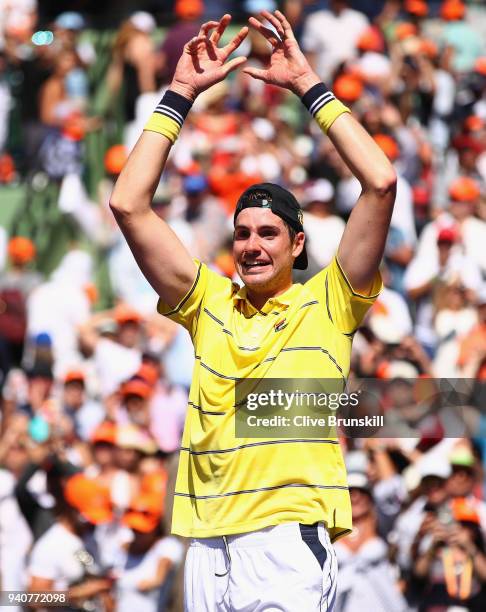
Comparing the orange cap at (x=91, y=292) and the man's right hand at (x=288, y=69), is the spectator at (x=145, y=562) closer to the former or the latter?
the orange cap at (x=91, y=292)

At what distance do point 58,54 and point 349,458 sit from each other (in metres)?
6.88

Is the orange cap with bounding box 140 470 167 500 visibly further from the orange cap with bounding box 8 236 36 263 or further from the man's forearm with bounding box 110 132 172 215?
the man's forearm with bounding box 110 132 172 215

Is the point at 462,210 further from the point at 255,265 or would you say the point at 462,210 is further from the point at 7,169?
the point at 255,265

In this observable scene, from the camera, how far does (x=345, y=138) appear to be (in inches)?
173

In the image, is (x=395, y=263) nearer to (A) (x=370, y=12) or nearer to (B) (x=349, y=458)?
(B) (x=349, y=458)

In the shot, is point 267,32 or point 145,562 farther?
point 145,562

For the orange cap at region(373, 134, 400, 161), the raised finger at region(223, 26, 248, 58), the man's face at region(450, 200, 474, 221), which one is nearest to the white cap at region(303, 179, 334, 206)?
the orange cap at region(373, 134, 400, 161)

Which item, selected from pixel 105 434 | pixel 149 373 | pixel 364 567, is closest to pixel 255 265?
pixel 364 567

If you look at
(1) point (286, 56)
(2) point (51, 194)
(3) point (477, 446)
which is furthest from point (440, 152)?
(1) point (286, 56)

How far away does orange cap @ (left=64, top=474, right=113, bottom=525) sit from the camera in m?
8.13

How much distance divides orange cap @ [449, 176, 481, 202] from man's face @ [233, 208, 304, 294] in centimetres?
635

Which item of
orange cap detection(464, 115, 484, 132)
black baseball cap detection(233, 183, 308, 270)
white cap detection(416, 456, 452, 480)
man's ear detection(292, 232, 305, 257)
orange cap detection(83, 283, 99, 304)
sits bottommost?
man's ear detection(292, 232, 305, 257)

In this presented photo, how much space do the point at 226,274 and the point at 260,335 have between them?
18.4ft

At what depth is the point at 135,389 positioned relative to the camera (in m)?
9.17
